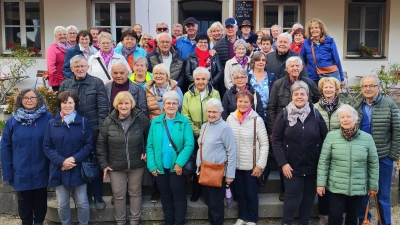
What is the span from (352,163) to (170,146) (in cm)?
183

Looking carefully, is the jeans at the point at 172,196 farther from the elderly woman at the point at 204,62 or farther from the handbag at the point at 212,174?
the elderly woman at the point at 204,62

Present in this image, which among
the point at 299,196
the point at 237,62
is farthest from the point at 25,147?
the point at 299,196

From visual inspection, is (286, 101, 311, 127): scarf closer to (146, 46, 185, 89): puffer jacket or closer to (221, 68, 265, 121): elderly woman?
(221, 68, 265, 121): elderly woman

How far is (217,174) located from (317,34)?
101 inches

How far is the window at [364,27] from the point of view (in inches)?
436

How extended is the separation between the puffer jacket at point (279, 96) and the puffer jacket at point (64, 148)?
203cm

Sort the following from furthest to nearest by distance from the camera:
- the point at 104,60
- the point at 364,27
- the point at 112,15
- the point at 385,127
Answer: the point at 364,27 < the point at 112,15 < the point at 104,60 < the point at 385,127

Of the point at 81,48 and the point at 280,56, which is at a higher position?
the point at 81,48

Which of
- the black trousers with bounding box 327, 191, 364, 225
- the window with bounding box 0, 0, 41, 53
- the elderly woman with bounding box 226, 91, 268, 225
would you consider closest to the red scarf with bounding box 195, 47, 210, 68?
the elderly woman with bounding box 226, 91, 268, 225

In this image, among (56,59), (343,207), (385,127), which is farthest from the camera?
(56,59)

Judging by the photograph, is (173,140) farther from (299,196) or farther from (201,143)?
(299,196)

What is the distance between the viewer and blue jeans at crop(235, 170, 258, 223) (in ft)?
14.9

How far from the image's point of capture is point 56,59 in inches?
233

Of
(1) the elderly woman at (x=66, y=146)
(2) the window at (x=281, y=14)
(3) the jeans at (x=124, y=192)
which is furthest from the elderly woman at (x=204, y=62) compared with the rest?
(2) the window at (x=281, y=14)
